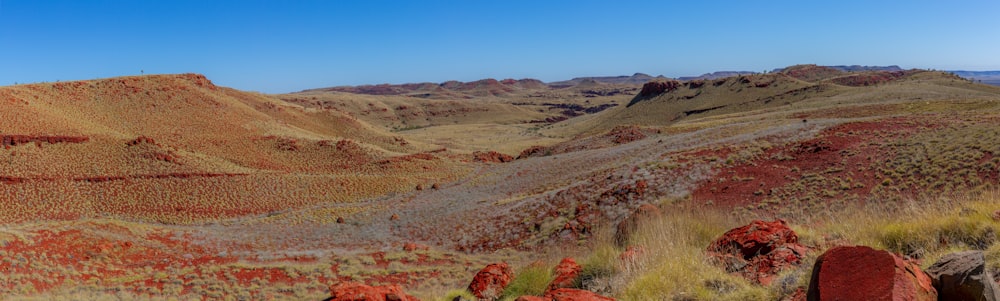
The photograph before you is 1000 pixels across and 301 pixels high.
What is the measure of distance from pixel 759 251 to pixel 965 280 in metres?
2.42

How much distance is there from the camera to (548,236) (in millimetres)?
16719

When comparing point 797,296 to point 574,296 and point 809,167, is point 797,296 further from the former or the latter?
point 809,167

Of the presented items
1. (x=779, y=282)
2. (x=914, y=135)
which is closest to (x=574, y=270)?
(x=779, y=282)

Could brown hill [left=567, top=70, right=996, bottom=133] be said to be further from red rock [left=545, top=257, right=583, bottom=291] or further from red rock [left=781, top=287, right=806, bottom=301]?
red rock [left=781, top=287, right=806, bottom=301]

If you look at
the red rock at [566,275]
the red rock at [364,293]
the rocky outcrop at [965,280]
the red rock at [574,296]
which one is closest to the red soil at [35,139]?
the red rock at [364,293]

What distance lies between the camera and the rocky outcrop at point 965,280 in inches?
138

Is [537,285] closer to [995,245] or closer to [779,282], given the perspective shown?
[779,282]

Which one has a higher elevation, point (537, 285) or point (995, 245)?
point (995, 245)

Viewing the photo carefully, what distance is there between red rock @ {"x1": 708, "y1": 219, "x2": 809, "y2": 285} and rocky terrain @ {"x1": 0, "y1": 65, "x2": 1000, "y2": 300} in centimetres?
3

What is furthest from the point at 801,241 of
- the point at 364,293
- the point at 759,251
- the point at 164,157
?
the point at 164,157

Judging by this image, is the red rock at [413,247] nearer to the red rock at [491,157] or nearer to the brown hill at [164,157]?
the brown hill at [164,157]

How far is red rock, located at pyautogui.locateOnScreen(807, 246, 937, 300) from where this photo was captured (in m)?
3.44

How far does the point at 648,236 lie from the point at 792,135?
1910 centimetres

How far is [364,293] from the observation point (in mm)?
5707
